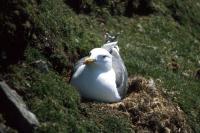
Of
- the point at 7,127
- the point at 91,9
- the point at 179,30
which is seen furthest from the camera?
the point at 179,30

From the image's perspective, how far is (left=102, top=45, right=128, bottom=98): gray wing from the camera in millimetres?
11196

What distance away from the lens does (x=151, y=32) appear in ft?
55.8

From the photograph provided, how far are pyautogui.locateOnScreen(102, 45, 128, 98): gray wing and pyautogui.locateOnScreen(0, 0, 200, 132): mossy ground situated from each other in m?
0.73

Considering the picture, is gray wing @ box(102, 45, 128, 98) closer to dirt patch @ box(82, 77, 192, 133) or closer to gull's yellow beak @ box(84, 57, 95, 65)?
dirt patch @ box(82, 77, 192, 133)

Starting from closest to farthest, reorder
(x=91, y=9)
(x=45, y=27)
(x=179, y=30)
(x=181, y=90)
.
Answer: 1. (x=45, y=27)
2. (x=181, y=90)
3. (x=91, y=9)
4. (x=179, y=30)

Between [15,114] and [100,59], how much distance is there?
2339mm

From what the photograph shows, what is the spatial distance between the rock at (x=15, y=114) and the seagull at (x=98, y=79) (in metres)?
1.74

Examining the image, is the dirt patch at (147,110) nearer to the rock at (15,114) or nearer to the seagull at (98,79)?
the seagull at (98,79)

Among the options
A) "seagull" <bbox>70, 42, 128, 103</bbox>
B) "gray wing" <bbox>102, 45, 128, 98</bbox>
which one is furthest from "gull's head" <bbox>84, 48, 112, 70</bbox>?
"gray wing" <bbox>102, 45, 128, 98</bbox>

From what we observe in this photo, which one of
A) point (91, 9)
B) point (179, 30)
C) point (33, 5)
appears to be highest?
point (33, 5)

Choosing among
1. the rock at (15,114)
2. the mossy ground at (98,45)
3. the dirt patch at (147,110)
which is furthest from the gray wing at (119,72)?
the rock at (15,114)

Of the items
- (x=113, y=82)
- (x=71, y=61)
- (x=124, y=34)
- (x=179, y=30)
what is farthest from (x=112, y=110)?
(x=179, y=30)

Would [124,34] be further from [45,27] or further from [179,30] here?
[45,27]

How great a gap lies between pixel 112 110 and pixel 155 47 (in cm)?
572
